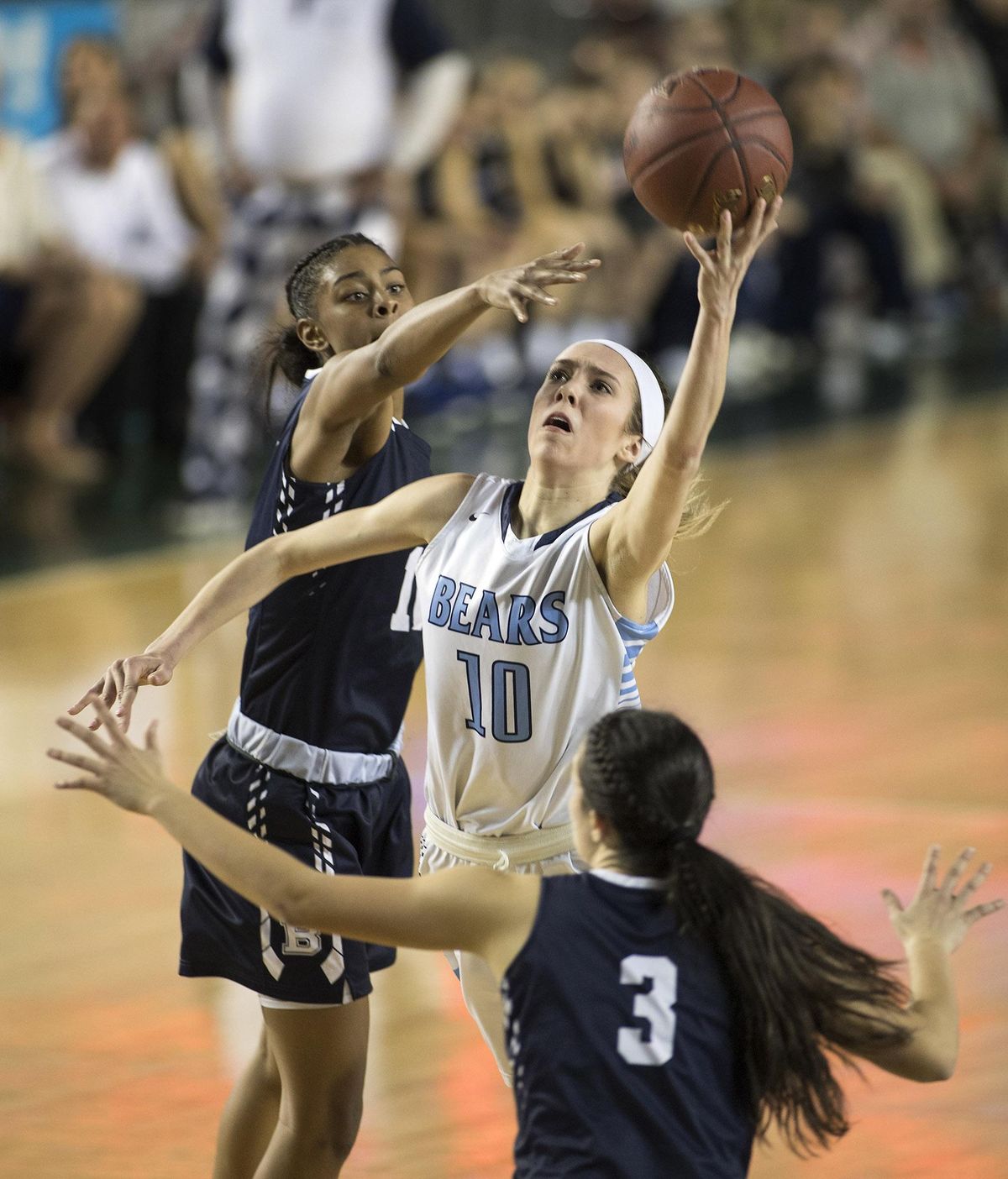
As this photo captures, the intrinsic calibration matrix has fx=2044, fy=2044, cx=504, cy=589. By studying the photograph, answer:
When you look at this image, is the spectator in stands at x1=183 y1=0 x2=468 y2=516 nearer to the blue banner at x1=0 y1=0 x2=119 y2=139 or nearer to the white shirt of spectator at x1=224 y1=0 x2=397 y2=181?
the white shirt of spectator at x1=224 y1=0 x2=397 y2=181

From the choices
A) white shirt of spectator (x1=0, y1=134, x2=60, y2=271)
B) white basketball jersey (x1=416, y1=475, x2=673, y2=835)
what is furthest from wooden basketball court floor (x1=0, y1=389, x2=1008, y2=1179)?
white shirt of spectator (x1=0, y1=134, x2=60, y2=271)

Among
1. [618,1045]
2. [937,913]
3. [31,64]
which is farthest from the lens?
[31,64]

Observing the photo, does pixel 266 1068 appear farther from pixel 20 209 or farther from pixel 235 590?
pixel 20 209

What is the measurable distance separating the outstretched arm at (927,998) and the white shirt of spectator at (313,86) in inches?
251

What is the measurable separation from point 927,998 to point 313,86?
683 centimetres

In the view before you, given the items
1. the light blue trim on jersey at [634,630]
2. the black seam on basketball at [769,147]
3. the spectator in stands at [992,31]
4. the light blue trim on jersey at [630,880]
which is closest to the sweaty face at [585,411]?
the light blue trim on jersey at [634,630]

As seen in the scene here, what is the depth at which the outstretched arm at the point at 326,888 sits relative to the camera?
2.50 metres

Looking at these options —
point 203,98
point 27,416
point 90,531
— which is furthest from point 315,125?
point 27,416

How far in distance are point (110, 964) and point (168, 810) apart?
2379 millimetres

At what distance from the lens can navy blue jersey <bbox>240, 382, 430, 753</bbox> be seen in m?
3.39

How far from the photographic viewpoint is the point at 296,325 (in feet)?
12.0

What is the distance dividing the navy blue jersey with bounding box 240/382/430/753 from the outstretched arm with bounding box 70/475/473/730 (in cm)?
14

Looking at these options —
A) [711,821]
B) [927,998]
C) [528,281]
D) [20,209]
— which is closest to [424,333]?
[528,281]

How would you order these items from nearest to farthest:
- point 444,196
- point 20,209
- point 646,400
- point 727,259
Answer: point 727,259
point 646,400
point 20,209
point 444,196
